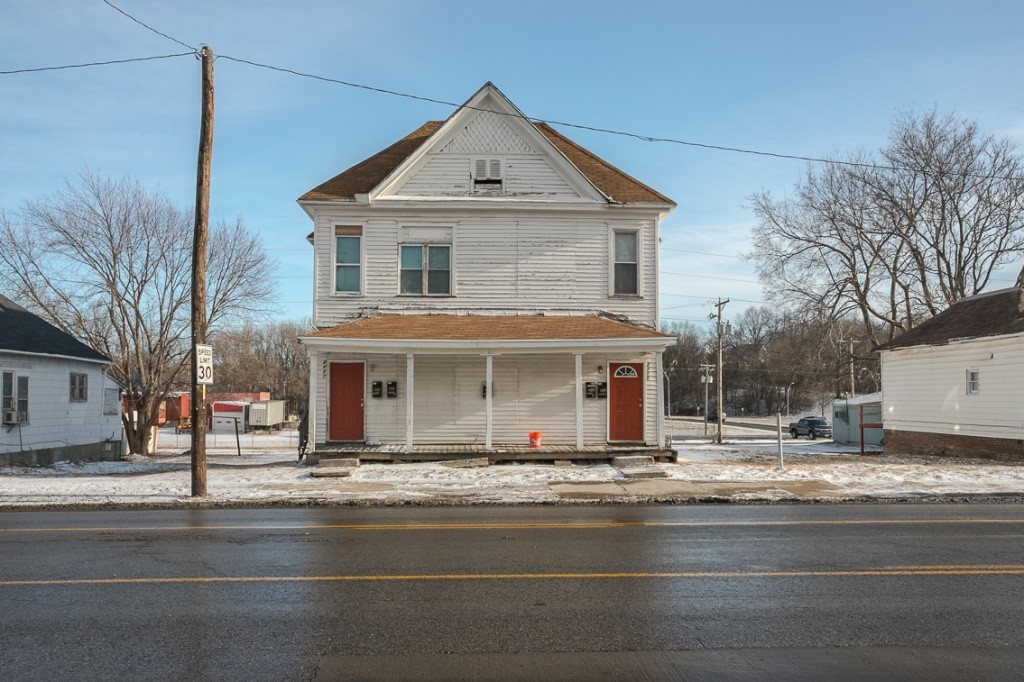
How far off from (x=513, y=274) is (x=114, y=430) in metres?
17.6

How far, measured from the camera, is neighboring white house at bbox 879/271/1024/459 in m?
21.7

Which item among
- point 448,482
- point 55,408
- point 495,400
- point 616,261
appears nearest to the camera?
point 448,482

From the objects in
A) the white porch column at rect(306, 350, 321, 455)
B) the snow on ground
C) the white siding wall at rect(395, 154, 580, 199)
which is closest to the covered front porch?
the white porch column at rect(306, 350, 321, 455)

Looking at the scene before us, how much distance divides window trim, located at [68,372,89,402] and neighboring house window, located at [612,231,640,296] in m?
17.7

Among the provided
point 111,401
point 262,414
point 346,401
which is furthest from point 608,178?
point 262,414

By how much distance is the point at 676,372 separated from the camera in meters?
108

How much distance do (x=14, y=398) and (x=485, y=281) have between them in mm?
13519

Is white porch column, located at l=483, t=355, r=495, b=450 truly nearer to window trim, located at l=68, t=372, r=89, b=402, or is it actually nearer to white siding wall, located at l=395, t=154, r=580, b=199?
white siding wall, located at l=395, t=154, r=580, b=199

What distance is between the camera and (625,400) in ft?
71.0

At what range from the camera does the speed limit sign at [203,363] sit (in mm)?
14586

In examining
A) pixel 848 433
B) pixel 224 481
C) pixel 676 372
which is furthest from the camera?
pixel 676 372

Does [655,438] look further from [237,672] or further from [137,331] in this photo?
[137,331]

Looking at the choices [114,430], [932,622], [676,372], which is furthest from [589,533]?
[676,372]

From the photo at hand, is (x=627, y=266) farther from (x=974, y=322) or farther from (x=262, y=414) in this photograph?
(x=262, y=414)
